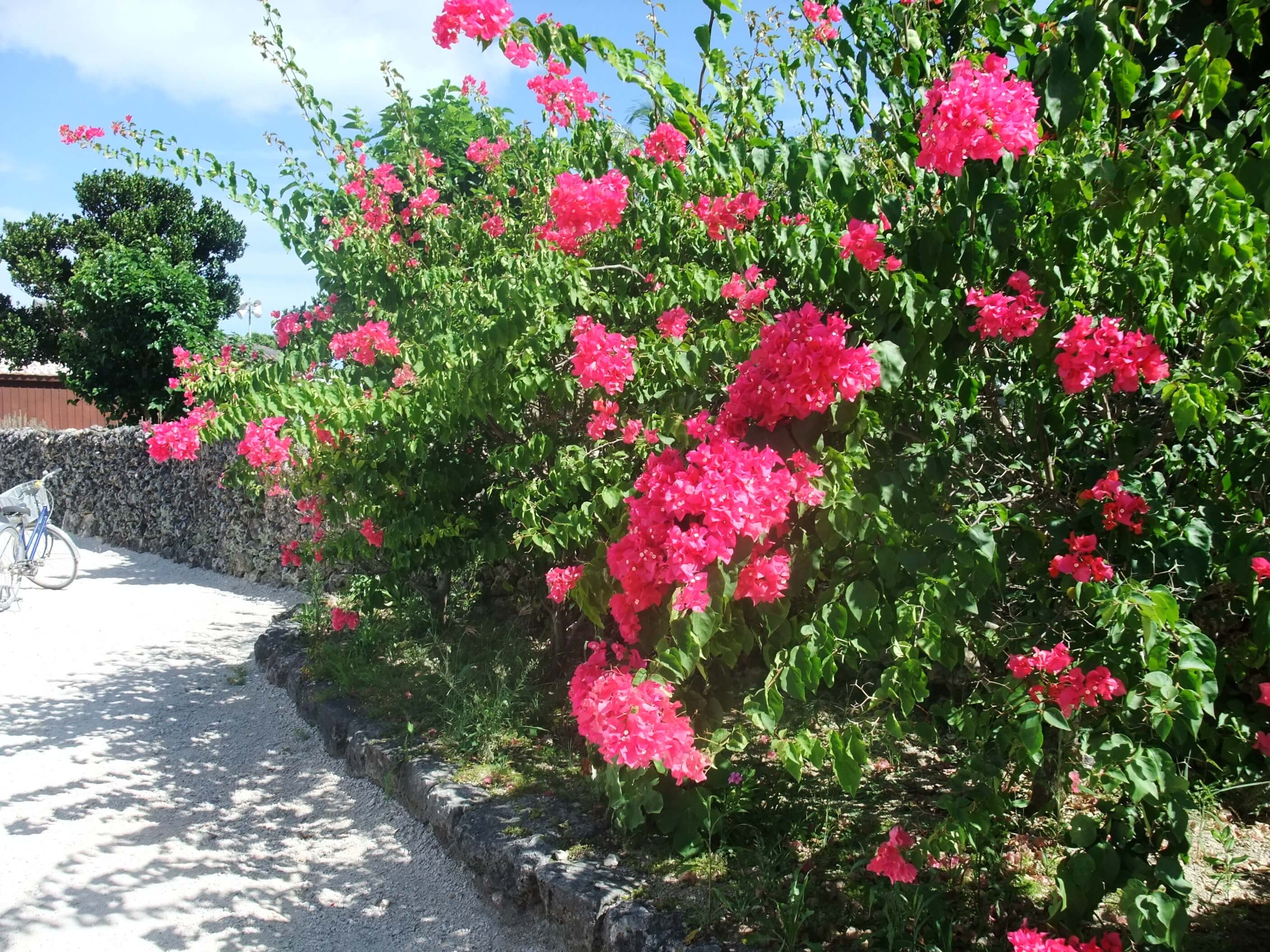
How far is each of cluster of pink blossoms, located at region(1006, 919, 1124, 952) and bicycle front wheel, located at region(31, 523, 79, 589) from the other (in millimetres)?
8723

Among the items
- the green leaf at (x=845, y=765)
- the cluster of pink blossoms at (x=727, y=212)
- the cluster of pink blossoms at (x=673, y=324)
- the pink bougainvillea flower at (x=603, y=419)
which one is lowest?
the green leaf at (x=845, y=765)

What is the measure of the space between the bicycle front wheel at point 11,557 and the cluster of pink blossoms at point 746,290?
→ 7506 mm

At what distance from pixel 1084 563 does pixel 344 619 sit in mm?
4416

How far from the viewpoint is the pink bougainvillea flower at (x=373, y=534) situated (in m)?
4.34

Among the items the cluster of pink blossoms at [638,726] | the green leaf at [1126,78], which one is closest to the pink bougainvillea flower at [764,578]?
the cluster of pink blossoms at [638,726]

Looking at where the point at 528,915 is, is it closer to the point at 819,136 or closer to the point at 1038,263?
the point at 1038,263

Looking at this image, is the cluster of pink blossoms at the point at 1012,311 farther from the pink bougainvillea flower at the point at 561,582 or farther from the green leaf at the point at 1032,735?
the pink bougainvillea flower at the point at 561,582

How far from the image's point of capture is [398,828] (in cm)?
375

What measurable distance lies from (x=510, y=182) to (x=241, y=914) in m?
4.00

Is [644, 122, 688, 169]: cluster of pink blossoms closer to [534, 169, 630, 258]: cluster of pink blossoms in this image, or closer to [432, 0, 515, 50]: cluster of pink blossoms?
[534, 169, 630, 258]: cluster of pink blossoms

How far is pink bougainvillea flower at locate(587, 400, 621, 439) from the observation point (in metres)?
2.97

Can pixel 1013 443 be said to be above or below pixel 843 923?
above

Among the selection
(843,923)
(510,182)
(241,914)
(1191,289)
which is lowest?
(241,914)

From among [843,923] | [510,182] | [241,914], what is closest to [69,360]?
[510,182]
